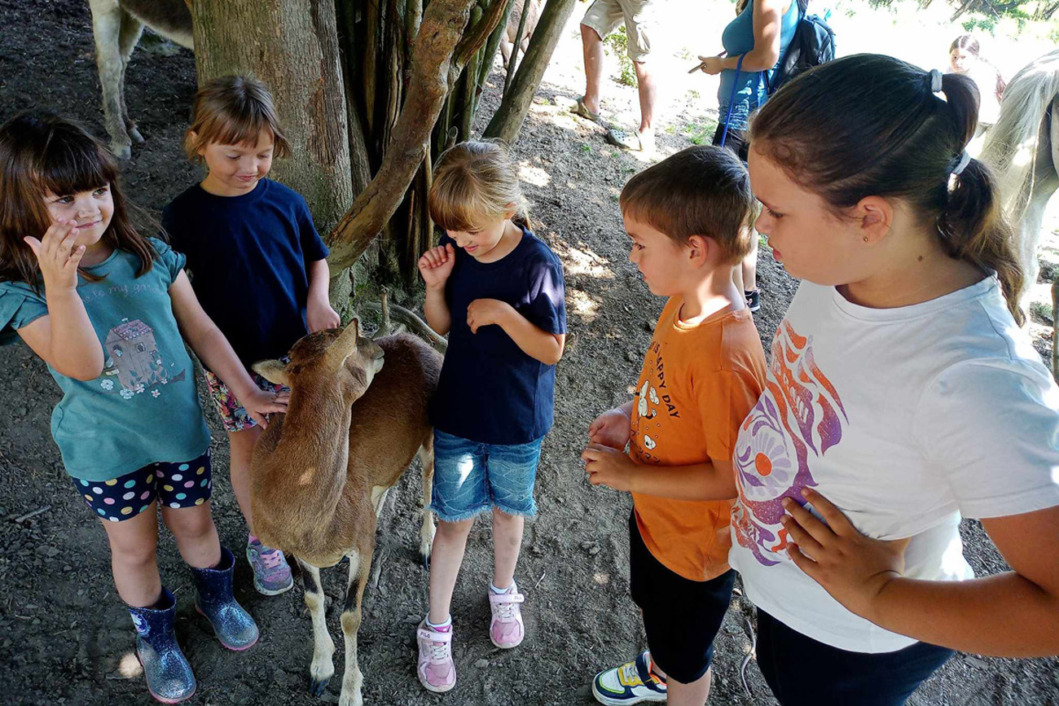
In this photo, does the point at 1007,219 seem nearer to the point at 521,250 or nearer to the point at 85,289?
the point at 521,250

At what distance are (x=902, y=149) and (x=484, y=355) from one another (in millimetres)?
1597

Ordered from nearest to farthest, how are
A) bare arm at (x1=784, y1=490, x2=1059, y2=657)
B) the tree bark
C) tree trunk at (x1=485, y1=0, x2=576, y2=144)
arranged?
bare arm at (x1=784, y1=490, x2=1059, y2=657) < the tree bark < tree trunk at (x1=485, y1=0, x2=576, y2=144)

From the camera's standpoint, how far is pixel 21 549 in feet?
A: 11.0

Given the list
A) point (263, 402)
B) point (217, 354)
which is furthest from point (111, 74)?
point (263, 402)

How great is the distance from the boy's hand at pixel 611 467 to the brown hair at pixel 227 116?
68.3 inches

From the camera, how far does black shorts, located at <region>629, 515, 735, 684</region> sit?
2295mm

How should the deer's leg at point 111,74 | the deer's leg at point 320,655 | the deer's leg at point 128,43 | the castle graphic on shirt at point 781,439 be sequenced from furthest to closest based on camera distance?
the deer's leg at point 128,43 < the deer's leg at point 111,74 < the deer's leg at point 320,655 < the castle graphic on shirt at point 781,439

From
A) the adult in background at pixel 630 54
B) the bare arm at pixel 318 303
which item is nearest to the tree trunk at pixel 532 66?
the bare arm at pixel 318 303

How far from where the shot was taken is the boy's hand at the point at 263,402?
2.69m

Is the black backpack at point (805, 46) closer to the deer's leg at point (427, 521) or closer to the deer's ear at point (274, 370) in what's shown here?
the deer's leg at point (427, 521)

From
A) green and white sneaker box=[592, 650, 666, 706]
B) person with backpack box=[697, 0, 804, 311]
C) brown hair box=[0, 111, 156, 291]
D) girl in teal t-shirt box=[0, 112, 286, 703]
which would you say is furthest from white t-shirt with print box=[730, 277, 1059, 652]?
person with backpack box=[697, 0, 804, 311]

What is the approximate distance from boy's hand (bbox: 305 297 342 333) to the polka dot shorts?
27.6 inches

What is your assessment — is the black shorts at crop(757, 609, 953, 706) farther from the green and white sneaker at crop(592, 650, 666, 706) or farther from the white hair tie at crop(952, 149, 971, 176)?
the green and white sneaker at crop(592, 650, 666, 706)

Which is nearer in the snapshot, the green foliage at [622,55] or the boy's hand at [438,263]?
the boy's hand at [438,263]
